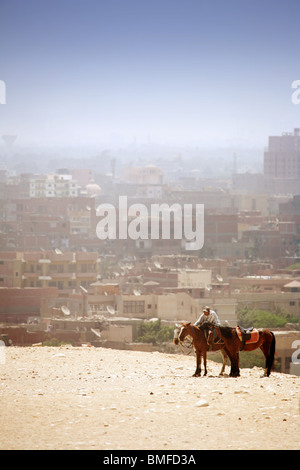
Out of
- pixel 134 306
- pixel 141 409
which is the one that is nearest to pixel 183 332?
pixel 141 409

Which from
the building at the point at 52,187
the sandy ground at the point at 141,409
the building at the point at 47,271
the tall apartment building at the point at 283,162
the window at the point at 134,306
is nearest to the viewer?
the sandy ground at the point at 141,409

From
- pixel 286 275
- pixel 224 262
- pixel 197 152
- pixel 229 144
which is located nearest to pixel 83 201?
pixel 224 262

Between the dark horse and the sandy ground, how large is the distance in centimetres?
9

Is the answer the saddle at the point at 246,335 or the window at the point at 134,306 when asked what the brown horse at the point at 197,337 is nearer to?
the saddle at the point at 246,335

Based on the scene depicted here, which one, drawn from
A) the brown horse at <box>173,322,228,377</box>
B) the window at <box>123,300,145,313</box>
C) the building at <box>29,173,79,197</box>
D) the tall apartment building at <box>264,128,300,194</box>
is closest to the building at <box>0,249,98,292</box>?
the window at <box>123,300,145,313</box>

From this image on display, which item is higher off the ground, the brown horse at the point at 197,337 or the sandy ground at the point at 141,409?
the brown horse at the point at 197,337

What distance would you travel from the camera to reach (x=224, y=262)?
21172 mm

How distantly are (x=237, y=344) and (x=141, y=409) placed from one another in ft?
2.95

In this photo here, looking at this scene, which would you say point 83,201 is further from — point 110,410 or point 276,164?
point 110,410

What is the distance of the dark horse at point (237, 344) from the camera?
13.0 feet

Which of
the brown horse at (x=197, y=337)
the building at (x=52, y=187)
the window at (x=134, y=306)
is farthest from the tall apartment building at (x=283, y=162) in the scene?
the brown horse at (x=197, y=337)

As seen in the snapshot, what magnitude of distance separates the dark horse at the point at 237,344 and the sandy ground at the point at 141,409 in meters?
0.09

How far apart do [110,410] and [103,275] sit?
52.8ft
